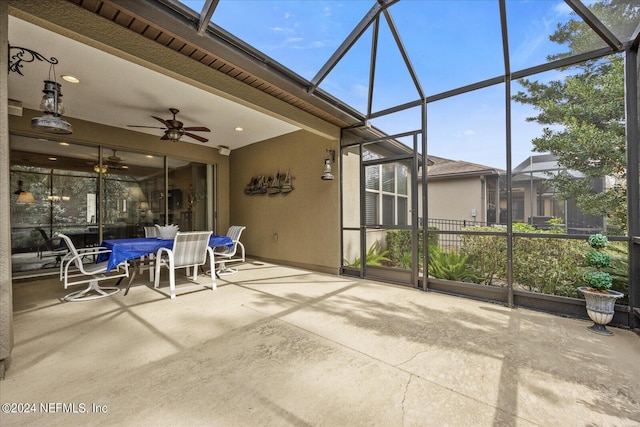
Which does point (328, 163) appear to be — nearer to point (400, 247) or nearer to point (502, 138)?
point (400, 247)

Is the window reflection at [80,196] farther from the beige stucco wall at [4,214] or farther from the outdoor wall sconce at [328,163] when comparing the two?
the beige stucco wall at [4,214]

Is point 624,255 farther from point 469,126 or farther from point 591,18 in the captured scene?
point 591,18

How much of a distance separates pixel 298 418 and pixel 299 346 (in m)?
0.85

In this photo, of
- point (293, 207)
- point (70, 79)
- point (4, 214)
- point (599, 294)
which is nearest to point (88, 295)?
point (4, 214)

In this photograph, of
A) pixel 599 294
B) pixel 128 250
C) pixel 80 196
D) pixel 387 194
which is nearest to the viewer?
pixel 599 294

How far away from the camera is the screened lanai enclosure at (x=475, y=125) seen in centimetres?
297

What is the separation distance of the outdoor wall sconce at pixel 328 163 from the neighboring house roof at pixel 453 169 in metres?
1.79

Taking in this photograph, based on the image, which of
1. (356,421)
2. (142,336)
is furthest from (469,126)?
(142,336)

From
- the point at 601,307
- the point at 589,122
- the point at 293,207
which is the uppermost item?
the point at 589,122

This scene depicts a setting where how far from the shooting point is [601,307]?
272cm

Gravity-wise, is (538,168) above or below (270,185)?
below

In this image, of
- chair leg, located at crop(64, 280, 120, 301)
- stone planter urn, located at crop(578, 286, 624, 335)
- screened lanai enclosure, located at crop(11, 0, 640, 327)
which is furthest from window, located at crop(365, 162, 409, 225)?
chair leg, located at crop(64, 280, 120, 301)

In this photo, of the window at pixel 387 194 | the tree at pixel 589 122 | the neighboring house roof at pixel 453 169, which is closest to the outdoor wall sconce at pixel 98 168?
the window at pixel 387 194

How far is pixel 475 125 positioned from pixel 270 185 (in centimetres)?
435
